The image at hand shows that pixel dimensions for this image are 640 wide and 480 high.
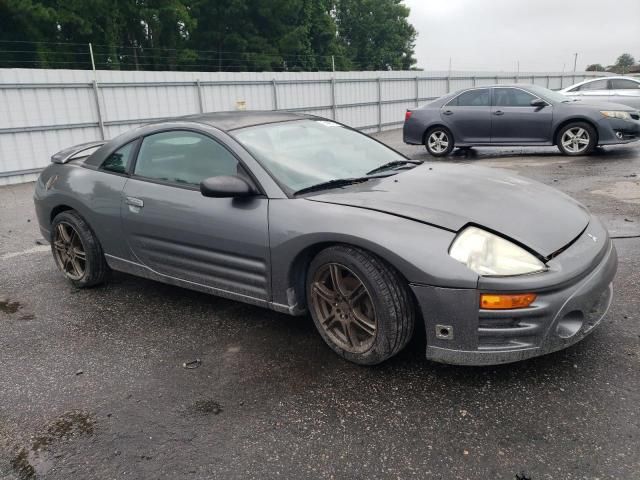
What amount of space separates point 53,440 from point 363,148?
2.64m

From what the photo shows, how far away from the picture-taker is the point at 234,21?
37125mm

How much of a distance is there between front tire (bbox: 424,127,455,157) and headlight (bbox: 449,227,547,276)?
8.91 metres

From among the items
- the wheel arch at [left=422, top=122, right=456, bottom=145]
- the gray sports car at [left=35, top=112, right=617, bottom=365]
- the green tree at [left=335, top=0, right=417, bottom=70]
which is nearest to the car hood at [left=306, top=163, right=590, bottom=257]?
the gray sports car at [left=35, top=112, right=617, bottom=365]

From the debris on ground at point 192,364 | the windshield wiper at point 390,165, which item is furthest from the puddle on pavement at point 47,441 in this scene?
the windshield wiper at point 390,165

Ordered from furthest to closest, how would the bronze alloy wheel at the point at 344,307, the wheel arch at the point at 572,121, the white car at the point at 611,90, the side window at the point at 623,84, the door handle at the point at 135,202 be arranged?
the side window at the point at 623,84 → the white car at the point at 611,90 → the wheel arch at the point at 572,121 → the door handle at the point at 135,202 → the bronze alloy wheel at the point at 344,307

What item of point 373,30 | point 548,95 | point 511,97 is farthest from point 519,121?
point 373,30

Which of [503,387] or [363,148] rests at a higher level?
[363,148]

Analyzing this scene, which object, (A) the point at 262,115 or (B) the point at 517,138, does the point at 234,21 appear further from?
(A) the point at 262,115

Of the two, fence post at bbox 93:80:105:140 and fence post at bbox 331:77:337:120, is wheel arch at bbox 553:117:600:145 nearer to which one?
fence post at bbox 331:77:337:120

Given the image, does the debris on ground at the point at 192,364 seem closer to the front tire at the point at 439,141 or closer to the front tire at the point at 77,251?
the front tire at the point at 77,251

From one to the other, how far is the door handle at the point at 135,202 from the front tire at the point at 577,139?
8.66m

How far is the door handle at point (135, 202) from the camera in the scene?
3781mm

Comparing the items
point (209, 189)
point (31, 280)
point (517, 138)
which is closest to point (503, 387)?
point (209, 189)

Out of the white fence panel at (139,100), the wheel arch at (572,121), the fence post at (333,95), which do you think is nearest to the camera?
the wheel arch at (572,121)
